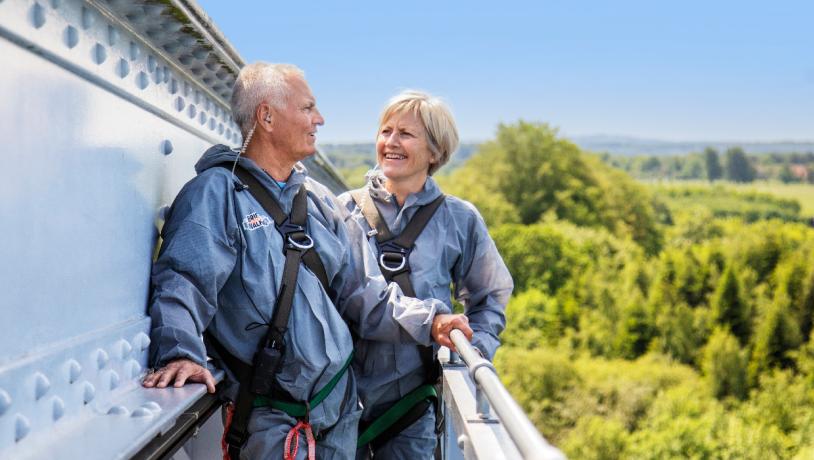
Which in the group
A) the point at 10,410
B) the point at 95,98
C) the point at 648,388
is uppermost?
the point at 95,98

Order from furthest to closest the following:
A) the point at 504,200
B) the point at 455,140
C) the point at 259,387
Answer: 1. the point at 504,200
2. the point at 455,140
3. the point at 259,387

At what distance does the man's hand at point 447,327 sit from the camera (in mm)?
3480

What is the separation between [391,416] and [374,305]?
57 cm

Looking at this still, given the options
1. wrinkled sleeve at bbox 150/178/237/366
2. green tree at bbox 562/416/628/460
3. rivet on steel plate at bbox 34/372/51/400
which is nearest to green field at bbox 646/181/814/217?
green tree at bbox 562/416/628/460

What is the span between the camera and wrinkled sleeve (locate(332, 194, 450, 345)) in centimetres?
351

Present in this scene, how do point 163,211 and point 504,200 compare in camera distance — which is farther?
point 504,200

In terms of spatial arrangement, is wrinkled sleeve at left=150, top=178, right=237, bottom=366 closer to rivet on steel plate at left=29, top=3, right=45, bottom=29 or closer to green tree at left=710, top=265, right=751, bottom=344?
rivet on steel plate at left=29, top=3, right=45, bottom=29

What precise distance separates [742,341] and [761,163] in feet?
444

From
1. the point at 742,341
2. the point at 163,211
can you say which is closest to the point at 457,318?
the point at 163,211

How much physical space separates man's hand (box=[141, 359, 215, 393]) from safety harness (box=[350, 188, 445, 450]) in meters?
1.30

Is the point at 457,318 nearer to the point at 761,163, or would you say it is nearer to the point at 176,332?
the point at 176,332

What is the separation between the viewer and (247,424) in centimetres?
305

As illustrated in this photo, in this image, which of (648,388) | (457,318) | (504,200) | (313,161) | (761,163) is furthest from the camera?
(761,163)

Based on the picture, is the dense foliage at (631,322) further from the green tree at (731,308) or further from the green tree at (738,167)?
the green tree at (738,167)
